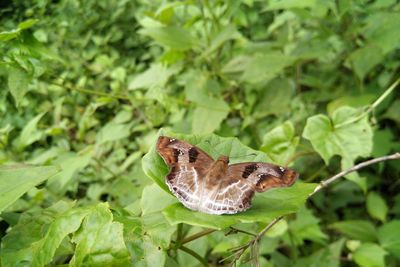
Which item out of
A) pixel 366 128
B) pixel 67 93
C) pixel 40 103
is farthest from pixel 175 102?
pixel 40 103

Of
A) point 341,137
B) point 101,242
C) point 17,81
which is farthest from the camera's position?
point 341,137

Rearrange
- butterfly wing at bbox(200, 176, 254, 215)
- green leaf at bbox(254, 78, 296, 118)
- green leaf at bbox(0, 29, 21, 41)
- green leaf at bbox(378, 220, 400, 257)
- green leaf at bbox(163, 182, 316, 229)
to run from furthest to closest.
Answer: green leaf at bbox(254, 78, 296, 118) < green leaf at bbox(378, 220, 400, 257) < green leaf at bbox(0, 29, 21, 41) < butterfly wing at bbox(200, 176, 254, 215) < green leaf at bbox(163, 182, 316, 229)

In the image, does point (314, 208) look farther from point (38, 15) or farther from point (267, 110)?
point (38, 15)

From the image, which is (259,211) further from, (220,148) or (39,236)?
(39,236)

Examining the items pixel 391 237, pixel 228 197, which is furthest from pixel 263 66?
pixel 228 197

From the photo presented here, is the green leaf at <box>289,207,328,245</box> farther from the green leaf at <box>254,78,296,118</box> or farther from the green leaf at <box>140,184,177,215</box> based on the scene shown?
the green leaf at <box>140,184,177,215</box>

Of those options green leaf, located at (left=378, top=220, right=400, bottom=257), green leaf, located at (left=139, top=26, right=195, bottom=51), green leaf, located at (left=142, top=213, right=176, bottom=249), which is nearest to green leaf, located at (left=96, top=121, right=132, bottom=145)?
green leaf, located at (left=139, top=26, right=195, bottom=51)
